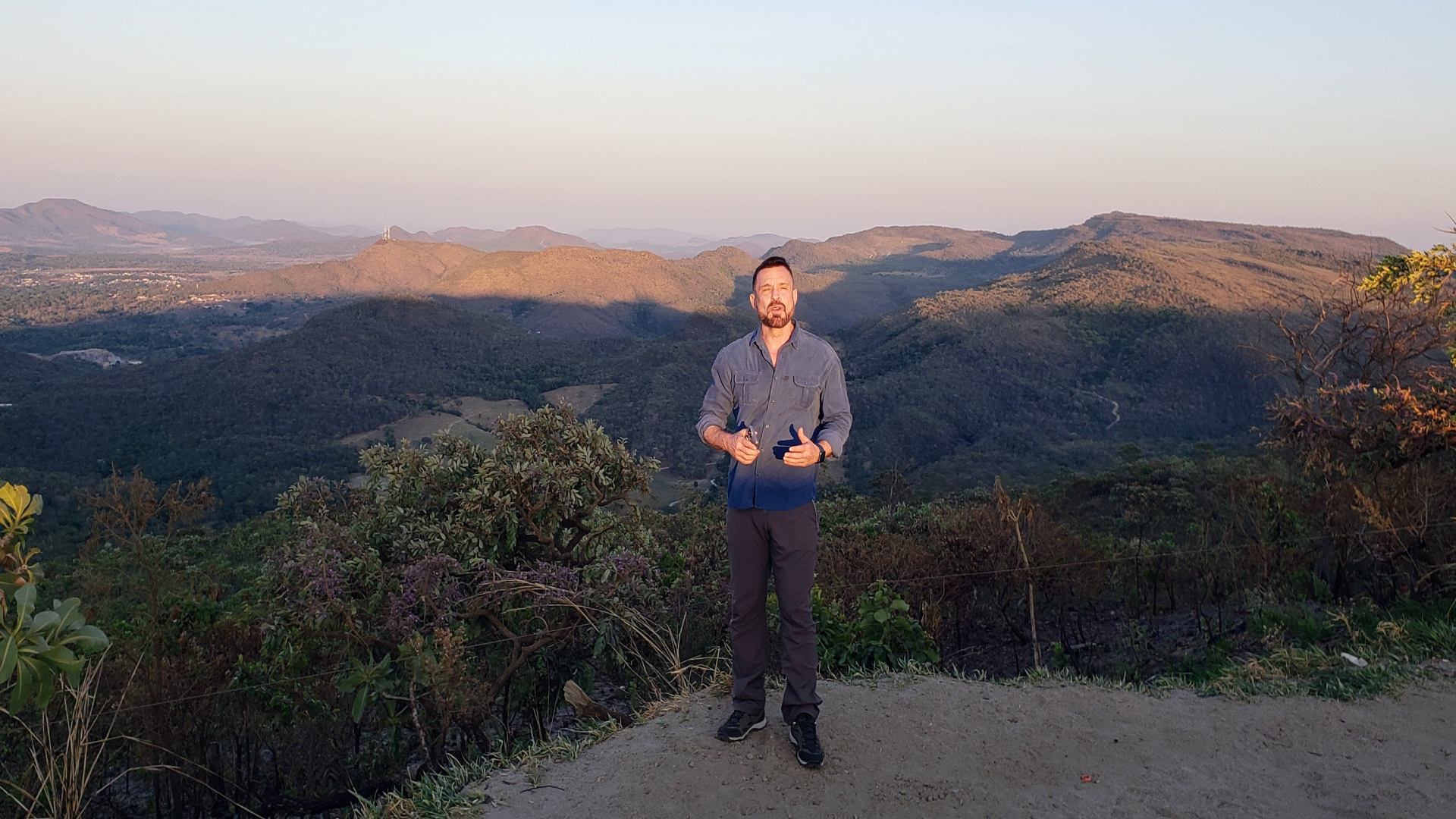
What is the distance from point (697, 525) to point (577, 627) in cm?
466

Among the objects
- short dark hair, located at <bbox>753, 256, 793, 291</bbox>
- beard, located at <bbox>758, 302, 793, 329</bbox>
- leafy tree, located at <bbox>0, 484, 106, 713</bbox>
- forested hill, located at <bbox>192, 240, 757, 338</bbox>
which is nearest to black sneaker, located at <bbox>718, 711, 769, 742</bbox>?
beard, located at <bbox>758, 302, 793, 329</bbox>

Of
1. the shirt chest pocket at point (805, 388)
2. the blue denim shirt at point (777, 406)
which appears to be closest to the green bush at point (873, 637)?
the blue denim shirt at point (777, 406)

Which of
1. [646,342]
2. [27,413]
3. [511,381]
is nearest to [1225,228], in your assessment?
[646,342]

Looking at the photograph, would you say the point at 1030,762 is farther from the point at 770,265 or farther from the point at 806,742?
the point at 770,265

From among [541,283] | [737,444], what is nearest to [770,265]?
[737,444]

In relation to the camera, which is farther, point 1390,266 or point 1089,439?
point 1089,439

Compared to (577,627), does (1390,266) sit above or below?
above

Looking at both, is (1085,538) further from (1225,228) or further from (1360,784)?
(1225,228)

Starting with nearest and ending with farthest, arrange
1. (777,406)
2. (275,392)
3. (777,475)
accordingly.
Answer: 1. (777,475)
2. (777,406)
3. (275,392)

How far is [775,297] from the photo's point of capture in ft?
11.0

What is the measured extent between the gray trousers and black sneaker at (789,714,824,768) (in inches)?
1.2

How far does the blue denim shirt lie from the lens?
10.8 ft

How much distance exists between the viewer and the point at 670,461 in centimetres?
3728

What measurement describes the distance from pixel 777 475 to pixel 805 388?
1.19 ft
